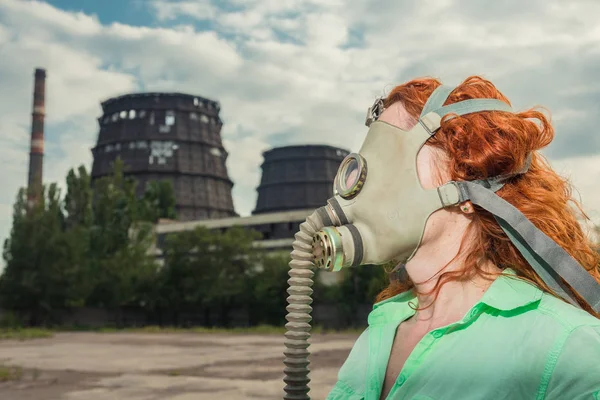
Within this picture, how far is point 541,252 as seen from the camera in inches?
55.9

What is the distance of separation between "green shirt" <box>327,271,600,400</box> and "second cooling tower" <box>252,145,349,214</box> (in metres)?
55.0

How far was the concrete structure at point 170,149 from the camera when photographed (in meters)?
54.2

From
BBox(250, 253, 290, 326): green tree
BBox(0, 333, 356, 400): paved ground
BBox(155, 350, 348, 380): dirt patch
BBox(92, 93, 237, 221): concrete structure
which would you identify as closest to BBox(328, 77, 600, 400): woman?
BBox(0, 333, 356, 400): paved ground

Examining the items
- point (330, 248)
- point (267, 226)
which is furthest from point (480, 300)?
point (267, 226)

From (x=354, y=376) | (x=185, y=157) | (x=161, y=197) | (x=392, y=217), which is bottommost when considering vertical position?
(x=354, y=376)

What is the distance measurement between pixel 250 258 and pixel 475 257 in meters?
35.7

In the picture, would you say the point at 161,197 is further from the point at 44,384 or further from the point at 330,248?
the point at 330,248

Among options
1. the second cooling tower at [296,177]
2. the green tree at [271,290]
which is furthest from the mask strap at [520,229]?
the second cooling tower at [296,177]

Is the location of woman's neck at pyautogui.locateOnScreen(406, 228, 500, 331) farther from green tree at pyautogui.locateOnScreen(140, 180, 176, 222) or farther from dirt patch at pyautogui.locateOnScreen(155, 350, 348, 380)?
green tree at pyautogui.locateOnScreen(140, 180, 176, 222)

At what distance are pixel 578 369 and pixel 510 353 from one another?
13 cm

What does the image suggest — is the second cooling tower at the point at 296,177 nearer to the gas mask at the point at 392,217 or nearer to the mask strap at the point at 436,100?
the gas mask at the point at 392,217

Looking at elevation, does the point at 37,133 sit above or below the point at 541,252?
above

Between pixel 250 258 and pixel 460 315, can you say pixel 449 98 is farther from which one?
pixel 250 258

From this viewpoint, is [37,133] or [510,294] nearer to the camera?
[510,294]
